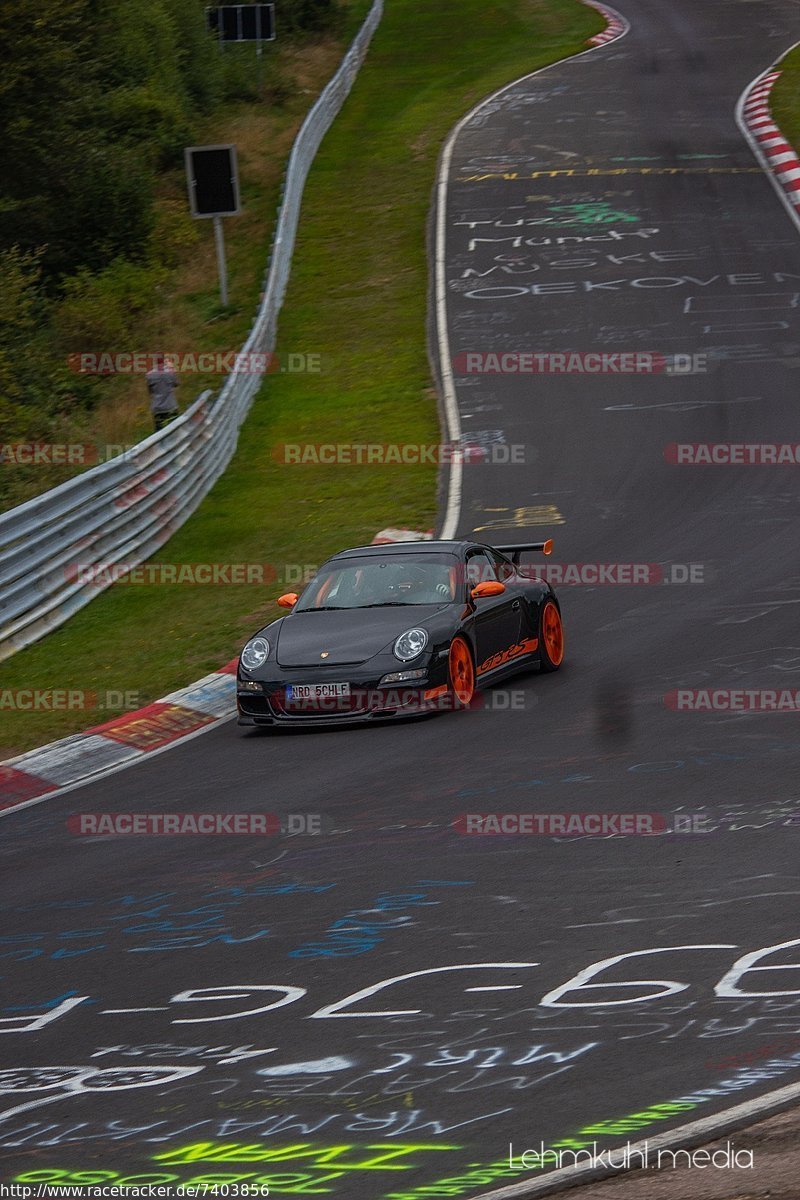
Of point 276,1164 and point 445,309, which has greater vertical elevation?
point 276,1164

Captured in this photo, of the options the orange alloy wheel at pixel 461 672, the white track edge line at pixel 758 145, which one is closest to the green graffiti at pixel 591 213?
the white track edge line at pixel 758 145

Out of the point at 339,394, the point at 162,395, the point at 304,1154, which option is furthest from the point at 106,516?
the point at 304,1154

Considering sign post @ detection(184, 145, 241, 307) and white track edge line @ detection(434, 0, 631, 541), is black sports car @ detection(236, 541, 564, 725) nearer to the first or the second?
white track edge line @ detection(434, 0, 631, 541)

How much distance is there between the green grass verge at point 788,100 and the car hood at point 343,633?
28391mm

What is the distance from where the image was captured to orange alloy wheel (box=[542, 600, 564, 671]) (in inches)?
563

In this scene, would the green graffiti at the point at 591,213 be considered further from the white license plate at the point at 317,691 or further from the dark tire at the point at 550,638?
the white license plate at the point at 317,691

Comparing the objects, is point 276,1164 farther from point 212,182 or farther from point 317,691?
point 212,182

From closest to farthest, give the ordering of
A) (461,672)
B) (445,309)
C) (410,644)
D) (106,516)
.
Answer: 1. (410,644)
2. (461,672)
3. (106,516)
4. (445,309)

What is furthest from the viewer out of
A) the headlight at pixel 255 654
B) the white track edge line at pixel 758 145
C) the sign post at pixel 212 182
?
the white track edge line at pixel 758 145

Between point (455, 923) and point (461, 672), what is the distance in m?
5.45

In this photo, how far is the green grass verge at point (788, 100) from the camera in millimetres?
39750

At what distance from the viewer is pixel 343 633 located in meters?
13.3

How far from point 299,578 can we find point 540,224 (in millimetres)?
19324

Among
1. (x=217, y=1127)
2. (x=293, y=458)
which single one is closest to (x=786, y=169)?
(x=293, y=458)
